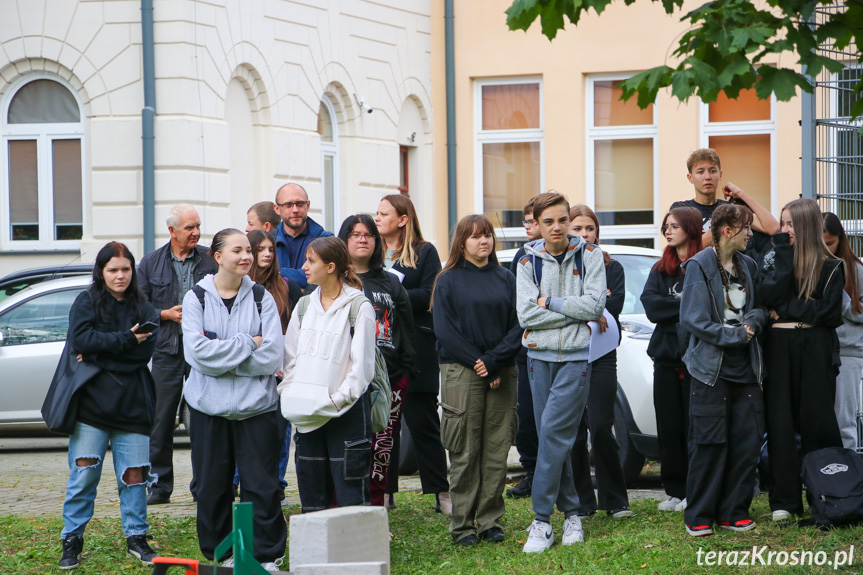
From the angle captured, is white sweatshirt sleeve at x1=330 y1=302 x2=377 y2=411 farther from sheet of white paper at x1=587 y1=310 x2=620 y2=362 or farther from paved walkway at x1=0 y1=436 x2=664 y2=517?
paved walkway at x1=0 y1=436 x2=664 y2=517

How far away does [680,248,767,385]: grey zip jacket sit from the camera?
691cm

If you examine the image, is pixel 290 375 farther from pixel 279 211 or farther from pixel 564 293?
pixel 279 211

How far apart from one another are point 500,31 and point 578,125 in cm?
205

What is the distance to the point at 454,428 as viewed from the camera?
7.11m

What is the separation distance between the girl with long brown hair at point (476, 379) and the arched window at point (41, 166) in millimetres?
10258

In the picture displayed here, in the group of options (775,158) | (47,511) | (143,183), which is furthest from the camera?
(775,158)

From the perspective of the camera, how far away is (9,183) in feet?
53.9

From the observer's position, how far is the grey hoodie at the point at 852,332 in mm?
7715

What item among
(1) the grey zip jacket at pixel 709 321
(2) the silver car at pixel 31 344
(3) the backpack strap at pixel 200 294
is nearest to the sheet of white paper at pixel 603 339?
(1) the grey zip jacket at pixel 709 321

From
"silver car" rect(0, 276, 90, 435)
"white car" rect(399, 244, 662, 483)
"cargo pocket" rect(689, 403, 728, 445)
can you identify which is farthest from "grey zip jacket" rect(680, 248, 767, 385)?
"silver car" rect(0, 276, 90, 435)

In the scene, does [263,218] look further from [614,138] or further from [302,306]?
[614,138]

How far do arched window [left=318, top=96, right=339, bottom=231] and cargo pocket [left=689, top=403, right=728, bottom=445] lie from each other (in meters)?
11.8

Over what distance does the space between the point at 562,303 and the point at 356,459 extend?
1.47m

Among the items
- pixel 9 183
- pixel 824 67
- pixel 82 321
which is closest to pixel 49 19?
pixel 9 183
